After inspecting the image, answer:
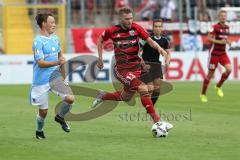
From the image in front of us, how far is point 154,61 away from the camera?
15.9 metres

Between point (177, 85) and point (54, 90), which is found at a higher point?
point (54, 90)

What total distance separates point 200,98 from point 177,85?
19.6 ft

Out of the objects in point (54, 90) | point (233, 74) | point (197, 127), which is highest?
point (54, 90)

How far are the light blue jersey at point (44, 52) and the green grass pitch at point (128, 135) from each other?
1.00 meters

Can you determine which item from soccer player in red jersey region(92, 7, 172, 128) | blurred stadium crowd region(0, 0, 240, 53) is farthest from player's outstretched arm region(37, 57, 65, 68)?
blurred stadium crowd region(0, 0, 240, 53)

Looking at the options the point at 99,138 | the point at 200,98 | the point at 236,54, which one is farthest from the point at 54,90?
the point at 236,54

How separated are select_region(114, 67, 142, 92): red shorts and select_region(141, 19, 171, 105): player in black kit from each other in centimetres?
198

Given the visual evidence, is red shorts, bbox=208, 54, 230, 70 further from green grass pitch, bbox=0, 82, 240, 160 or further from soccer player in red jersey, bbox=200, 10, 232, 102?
green grass pitch, bbox=0, 82, 240, 160

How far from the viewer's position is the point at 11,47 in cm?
3050

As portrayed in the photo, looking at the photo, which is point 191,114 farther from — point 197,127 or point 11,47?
point 11,47

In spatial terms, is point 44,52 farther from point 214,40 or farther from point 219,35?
point 219,35

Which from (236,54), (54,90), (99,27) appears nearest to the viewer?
(54,90)

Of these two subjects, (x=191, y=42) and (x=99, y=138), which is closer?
(x=99, y=138)

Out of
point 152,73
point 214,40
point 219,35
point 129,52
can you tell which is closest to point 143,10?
point 219,35
